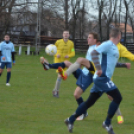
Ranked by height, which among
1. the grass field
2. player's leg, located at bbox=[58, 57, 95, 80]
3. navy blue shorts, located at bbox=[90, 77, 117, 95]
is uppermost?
player's leg, located at bbox=[58, 57, 95, 80]

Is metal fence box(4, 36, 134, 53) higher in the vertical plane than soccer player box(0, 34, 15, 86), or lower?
higher

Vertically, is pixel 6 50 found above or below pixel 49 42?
below

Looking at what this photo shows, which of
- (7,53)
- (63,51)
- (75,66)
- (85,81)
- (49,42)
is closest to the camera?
(75,66)

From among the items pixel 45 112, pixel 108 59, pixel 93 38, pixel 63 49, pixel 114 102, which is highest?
pixel 93 38

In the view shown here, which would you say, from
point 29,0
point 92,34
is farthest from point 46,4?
point 92,34

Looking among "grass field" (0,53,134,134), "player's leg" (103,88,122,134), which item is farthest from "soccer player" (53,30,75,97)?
"player's leg" (103,88,122,134)

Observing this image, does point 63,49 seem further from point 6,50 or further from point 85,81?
point 85,81

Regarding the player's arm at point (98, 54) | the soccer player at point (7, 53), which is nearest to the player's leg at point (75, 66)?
the player's arm at point (98, 54)

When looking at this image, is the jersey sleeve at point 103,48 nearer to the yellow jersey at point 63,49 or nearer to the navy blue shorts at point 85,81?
the navy blue shorts at point 85,81

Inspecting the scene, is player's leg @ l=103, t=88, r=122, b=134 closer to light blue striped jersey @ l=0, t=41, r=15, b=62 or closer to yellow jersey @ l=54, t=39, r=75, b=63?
yellow jersey @ l=54, t=39, r=75, b=63

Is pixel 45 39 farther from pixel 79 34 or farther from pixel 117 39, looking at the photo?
pixel 117 39

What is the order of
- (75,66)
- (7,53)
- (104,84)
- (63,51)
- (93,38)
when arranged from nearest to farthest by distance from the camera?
(104,84) < (75,66) < (93,38) < (63,51) < (7,53)

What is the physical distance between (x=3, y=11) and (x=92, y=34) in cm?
3123

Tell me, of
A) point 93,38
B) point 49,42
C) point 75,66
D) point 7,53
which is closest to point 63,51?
point 7,53
